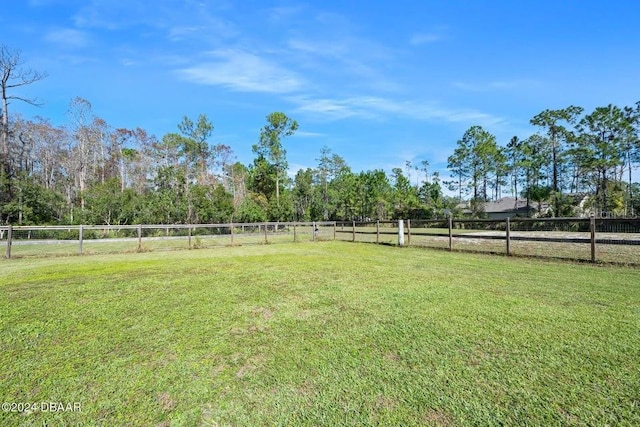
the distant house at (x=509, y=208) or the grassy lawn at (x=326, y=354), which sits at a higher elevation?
the distant house at (x=509, y=208)

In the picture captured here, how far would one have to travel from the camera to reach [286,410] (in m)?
1.75

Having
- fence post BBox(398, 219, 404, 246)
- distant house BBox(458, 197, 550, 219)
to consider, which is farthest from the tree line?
fence post BBox(398, 219, 404, 246)

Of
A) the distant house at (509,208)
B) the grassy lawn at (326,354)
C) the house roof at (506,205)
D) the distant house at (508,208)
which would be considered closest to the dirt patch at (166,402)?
the grassy lawn at (326,354)

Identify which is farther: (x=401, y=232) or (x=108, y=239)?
(x=108, y=239)

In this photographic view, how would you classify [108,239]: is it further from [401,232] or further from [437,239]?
[437,239]

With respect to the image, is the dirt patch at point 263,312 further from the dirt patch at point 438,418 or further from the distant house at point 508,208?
the distant house at point 508,208

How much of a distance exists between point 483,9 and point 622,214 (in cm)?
3681

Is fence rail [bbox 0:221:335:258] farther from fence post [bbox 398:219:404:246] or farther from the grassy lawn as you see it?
the grassy lawn

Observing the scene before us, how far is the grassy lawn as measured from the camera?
1.74m

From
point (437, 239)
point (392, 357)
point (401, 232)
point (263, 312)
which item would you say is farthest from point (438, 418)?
point (437, 239)

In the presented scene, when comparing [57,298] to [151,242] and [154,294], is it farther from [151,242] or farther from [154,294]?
[151,242]

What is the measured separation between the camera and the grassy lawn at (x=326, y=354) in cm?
174

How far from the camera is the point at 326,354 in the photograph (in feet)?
8.01

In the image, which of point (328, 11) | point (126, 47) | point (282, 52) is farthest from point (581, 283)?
point (126, 47)
